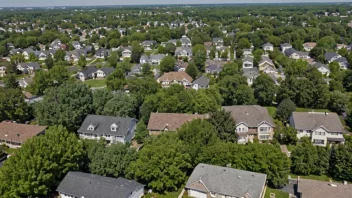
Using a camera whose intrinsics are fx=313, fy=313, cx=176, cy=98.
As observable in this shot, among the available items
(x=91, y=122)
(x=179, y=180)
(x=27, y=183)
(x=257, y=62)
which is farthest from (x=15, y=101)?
(x=257, y=62)

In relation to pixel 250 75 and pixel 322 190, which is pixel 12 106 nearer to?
pixel 322 190

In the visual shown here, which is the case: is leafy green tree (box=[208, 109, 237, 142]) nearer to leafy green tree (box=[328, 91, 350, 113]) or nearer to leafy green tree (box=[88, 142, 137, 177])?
leafy green tree (box=[88, 142, 137, 177])

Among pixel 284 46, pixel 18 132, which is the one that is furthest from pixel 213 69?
pixel 18 132

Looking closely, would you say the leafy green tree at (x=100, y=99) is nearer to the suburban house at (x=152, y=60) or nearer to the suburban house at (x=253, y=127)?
the suburban house at (x=253, y=127)

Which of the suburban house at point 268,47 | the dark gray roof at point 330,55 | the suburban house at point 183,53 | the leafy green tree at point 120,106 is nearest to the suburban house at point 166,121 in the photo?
the leafy green tree at point 120,106

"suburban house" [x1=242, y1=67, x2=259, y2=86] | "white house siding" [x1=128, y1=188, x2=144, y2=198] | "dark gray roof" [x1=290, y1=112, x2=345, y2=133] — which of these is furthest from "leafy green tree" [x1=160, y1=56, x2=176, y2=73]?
"white house siding" [x1=128, y1=188, x2=144, y2=198]
